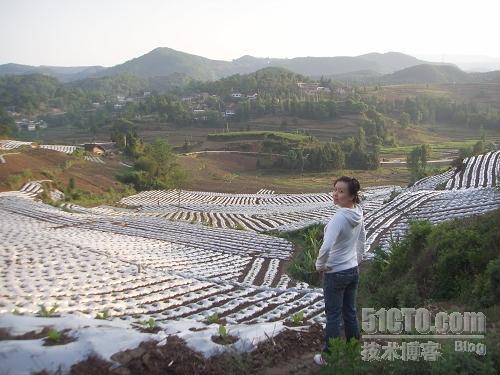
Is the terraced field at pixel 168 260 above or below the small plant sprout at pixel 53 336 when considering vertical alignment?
below

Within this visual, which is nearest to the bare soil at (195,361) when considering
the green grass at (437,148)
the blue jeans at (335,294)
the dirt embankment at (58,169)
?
the blue jeans at (335,294)

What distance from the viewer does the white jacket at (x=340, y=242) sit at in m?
4.20

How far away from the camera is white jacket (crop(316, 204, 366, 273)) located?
4.20 m

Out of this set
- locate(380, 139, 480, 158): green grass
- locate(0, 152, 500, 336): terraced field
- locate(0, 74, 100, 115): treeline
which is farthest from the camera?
locate(0, 74, 100, 115): treeline

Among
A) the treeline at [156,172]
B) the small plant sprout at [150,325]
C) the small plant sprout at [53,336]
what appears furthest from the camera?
the treeline at [156,172]

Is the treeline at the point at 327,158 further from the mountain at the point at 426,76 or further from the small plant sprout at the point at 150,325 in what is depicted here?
the mountain at the point at 426,76

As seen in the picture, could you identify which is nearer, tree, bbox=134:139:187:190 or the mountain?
tree, bbox=134:139:187:190

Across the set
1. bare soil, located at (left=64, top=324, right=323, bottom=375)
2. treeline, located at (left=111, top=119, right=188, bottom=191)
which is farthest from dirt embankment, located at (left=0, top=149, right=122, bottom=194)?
bare soil, located at (left=64, top=324, right=323, bottom=375)

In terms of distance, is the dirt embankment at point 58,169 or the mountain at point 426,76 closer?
the dirt embankment at point 58,169

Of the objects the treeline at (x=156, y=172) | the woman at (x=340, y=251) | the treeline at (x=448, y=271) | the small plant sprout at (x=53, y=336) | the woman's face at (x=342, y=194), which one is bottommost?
the treeline at (x=156, y=172)

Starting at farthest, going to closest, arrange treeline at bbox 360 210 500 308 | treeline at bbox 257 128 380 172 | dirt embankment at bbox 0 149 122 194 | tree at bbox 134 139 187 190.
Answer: treeline at bbox 257 128 380 172
tree at bbox 134 139 187 190
dirt embankment at bbox 0 149 122 194
treeline at bbox 360 210 500 308

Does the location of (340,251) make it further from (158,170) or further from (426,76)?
(426,76)

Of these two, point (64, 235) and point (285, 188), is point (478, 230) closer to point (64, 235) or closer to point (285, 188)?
point (64, 235)

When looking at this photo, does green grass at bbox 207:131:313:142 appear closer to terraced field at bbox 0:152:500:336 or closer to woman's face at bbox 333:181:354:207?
terraced field at bbox 0:152:500:336
